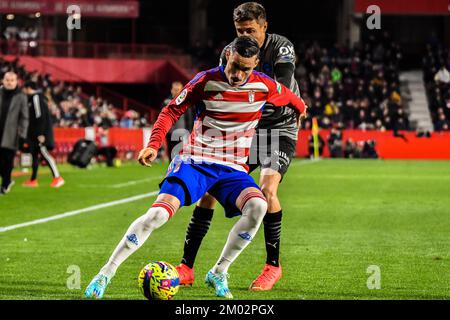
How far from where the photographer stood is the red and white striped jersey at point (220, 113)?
8289 millimetres

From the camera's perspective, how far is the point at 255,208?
816 centimetres

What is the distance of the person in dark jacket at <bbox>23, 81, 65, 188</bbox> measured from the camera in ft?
69.7

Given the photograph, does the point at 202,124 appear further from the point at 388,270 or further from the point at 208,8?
the point at 208,8

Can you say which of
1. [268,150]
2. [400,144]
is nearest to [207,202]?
[268,150]

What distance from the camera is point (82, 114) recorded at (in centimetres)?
3556

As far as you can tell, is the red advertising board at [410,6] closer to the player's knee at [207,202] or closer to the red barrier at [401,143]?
the red barrier at [401,143]

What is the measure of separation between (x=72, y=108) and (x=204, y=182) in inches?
1106

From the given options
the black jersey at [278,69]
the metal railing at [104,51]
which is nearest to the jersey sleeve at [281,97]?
the black jersey at [278,69]

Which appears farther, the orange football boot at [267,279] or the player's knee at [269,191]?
the player's knee at [269,191]

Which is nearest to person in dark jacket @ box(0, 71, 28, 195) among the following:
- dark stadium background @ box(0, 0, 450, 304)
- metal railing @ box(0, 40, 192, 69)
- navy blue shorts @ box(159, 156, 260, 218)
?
dark stadium background @ box(0, 0, 450, 304)

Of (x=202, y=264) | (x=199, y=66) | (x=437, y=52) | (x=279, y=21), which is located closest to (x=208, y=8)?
(x=279, y=21)

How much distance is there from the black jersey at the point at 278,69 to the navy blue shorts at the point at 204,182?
1209 mm

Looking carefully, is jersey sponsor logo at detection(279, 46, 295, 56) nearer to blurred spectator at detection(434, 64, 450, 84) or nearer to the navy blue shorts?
the navy blue shorts
